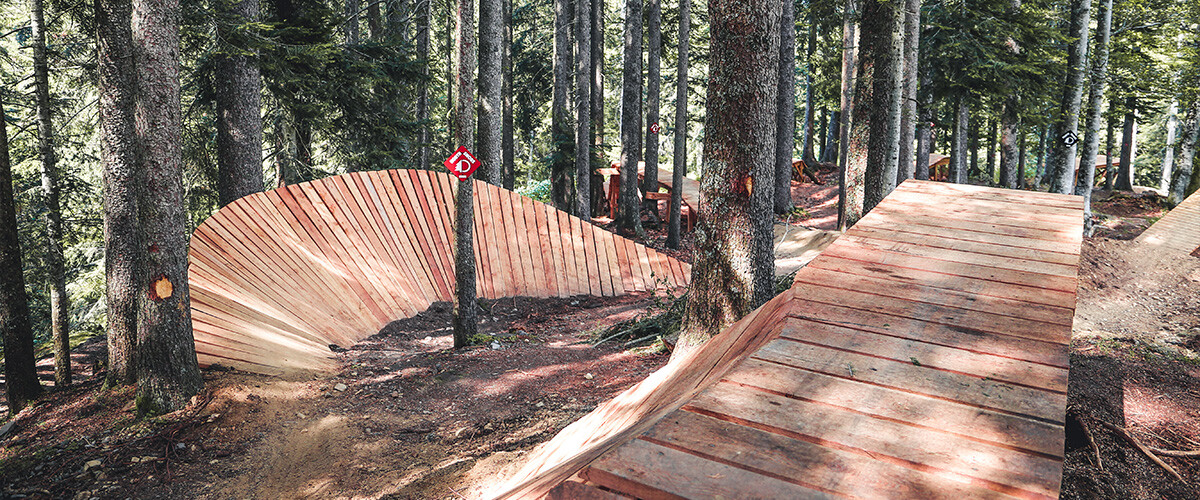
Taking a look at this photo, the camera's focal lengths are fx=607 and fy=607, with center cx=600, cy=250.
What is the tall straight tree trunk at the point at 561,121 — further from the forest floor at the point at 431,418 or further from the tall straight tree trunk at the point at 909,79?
the forest floor at the point at 431,418

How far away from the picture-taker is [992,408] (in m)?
2.15

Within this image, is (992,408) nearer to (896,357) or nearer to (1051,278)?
(896,357)

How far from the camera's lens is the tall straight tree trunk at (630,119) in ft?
50.4

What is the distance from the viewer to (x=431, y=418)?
5.52 m

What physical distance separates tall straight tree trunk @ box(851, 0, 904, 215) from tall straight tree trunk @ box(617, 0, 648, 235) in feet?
25.4

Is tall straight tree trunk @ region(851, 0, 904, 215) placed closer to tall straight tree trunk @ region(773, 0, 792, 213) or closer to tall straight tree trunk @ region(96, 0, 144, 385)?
tall straight tree trunk @ region(773, 0, 792, 213)

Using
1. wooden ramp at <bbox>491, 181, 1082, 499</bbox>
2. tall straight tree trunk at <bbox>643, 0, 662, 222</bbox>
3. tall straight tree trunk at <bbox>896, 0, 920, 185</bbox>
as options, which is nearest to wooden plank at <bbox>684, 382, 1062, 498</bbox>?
wooden ramp at <bbox>491, 181, 1082, 499</bbox>

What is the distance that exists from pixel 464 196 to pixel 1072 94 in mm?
10253

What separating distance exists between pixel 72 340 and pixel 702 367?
11571mm

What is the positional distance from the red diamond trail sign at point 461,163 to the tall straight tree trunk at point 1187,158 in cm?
1681

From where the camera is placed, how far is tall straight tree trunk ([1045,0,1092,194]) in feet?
32.5

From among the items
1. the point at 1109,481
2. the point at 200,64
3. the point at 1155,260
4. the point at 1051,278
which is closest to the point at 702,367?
the point at 1051,278

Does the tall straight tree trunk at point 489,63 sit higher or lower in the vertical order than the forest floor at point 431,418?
higher

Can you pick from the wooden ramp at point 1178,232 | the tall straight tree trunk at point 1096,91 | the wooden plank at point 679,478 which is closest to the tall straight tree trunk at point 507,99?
the tall straight tree trunk at point 1096,91
